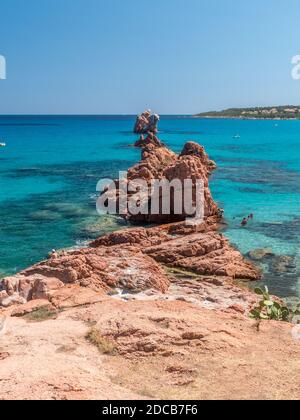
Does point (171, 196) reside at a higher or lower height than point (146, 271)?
higher

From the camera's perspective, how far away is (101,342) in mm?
13750

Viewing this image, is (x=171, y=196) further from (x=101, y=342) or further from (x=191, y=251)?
(x=101, y=342)

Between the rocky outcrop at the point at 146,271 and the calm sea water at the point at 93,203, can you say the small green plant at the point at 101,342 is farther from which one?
the calm sea water at the point at 93,203

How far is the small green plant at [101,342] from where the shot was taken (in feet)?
44.2

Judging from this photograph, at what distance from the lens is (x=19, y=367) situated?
12.2 m

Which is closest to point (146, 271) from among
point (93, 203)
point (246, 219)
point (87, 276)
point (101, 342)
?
point (87, 276)

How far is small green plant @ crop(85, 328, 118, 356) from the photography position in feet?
44.2

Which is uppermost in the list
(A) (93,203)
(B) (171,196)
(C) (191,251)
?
(B) (171,196)

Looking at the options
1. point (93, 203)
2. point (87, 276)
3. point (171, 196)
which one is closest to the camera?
point (87, 276)

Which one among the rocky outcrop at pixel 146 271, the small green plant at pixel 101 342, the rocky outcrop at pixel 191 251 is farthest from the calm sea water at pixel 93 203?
the small green plant at pixel 101 342
